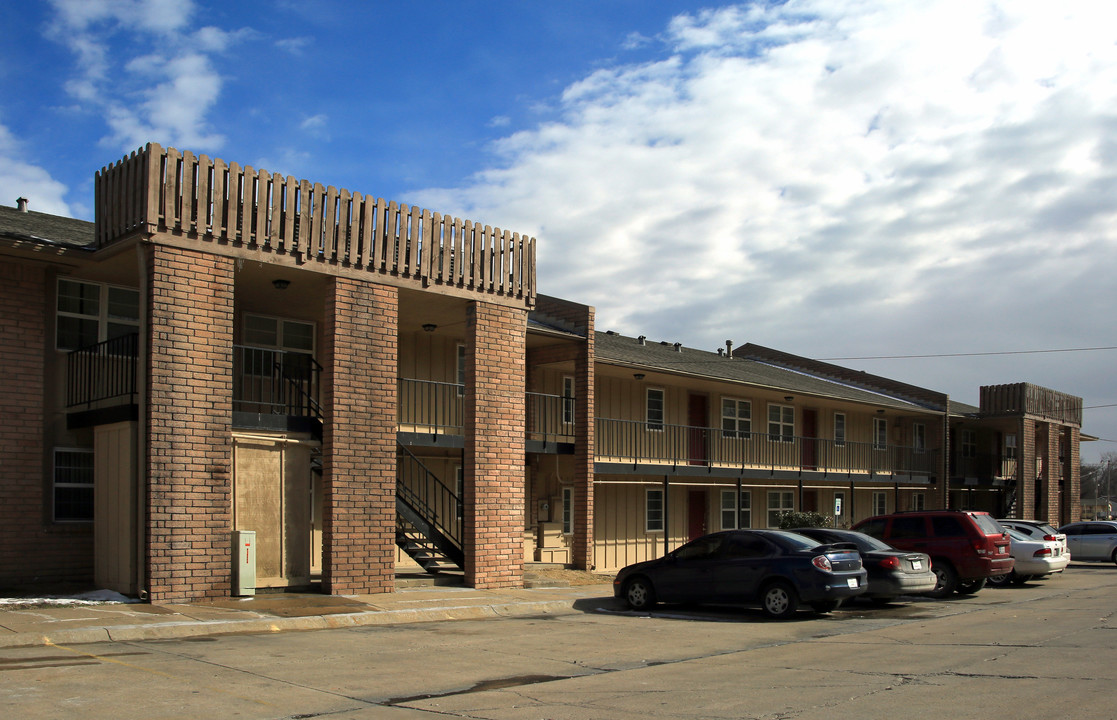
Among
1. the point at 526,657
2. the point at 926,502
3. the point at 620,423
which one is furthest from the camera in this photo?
the point at 926,502

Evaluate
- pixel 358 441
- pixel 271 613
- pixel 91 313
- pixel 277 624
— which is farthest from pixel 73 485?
pixel 277 624

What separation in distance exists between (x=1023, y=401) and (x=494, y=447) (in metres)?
28.7

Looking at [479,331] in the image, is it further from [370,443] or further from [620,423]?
[620,423]

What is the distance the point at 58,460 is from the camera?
15.9 m

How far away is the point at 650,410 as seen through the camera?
28.7 meters

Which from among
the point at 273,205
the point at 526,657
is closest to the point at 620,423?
the point at 273,205

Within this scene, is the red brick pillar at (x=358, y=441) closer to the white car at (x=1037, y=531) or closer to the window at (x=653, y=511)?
the window at (x=653, y=511)

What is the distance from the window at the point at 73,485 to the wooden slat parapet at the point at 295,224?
353 cm

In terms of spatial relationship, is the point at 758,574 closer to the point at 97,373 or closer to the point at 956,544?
the point at 956,544

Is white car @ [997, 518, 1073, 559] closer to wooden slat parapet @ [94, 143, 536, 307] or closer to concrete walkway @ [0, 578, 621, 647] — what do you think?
concrete walkway @ [0, 578, 621, 647]

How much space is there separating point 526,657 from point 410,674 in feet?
5.66

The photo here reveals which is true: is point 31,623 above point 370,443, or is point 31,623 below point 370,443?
below

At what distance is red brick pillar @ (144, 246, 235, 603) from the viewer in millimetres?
13727

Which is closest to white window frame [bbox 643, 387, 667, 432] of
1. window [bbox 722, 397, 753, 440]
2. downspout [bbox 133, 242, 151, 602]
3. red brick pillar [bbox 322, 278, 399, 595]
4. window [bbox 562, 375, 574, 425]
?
window [bbox 722, 397, 753, 440]
